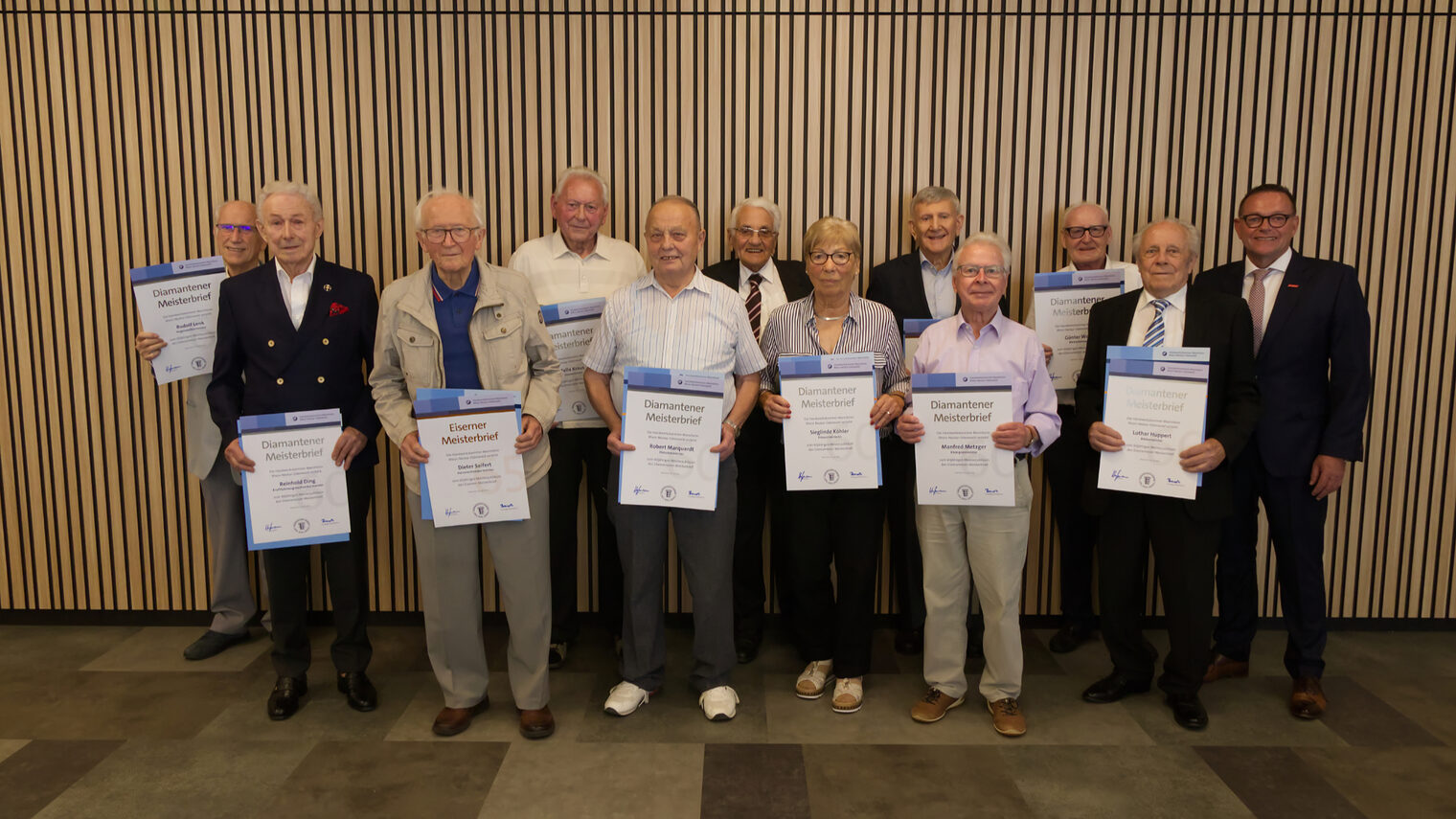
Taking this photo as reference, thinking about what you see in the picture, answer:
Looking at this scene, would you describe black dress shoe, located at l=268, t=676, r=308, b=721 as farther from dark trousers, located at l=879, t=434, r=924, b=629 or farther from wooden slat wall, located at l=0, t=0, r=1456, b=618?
dark trousers, located at l=879, t=434, r=924, b=629

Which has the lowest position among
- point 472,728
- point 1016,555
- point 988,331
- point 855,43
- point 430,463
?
point 472,728

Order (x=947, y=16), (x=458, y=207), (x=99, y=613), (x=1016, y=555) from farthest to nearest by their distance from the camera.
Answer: (x=99, y=613), (x=947, y=16), (x=1016, y=555), (x=458, y=207)

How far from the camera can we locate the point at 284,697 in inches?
137

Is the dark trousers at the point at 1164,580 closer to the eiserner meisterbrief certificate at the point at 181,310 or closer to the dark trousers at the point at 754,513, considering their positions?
the dark trousers at the point at 754,513

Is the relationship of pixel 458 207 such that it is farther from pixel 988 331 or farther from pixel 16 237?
pixel 16 237

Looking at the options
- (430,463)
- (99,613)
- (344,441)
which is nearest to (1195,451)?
(430,463)

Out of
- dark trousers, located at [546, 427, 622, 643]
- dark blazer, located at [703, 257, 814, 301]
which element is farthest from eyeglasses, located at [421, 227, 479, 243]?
dark blazer, located at [703, 257, 814, 301]

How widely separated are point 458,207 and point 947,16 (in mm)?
2697

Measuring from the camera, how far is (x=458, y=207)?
3105mm

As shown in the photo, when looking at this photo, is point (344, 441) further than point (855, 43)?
No

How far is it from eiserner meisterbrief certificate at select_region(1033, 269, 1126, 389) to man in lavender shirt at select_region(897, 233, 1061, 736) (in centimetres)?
67

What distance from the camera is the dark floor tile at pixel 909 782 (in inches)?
112

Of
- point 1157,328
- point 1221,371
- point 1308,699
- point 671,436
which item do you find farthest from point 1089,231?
point 671,436

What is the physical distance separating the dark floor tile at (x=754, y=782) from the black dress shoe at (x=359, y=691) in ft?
4.63
